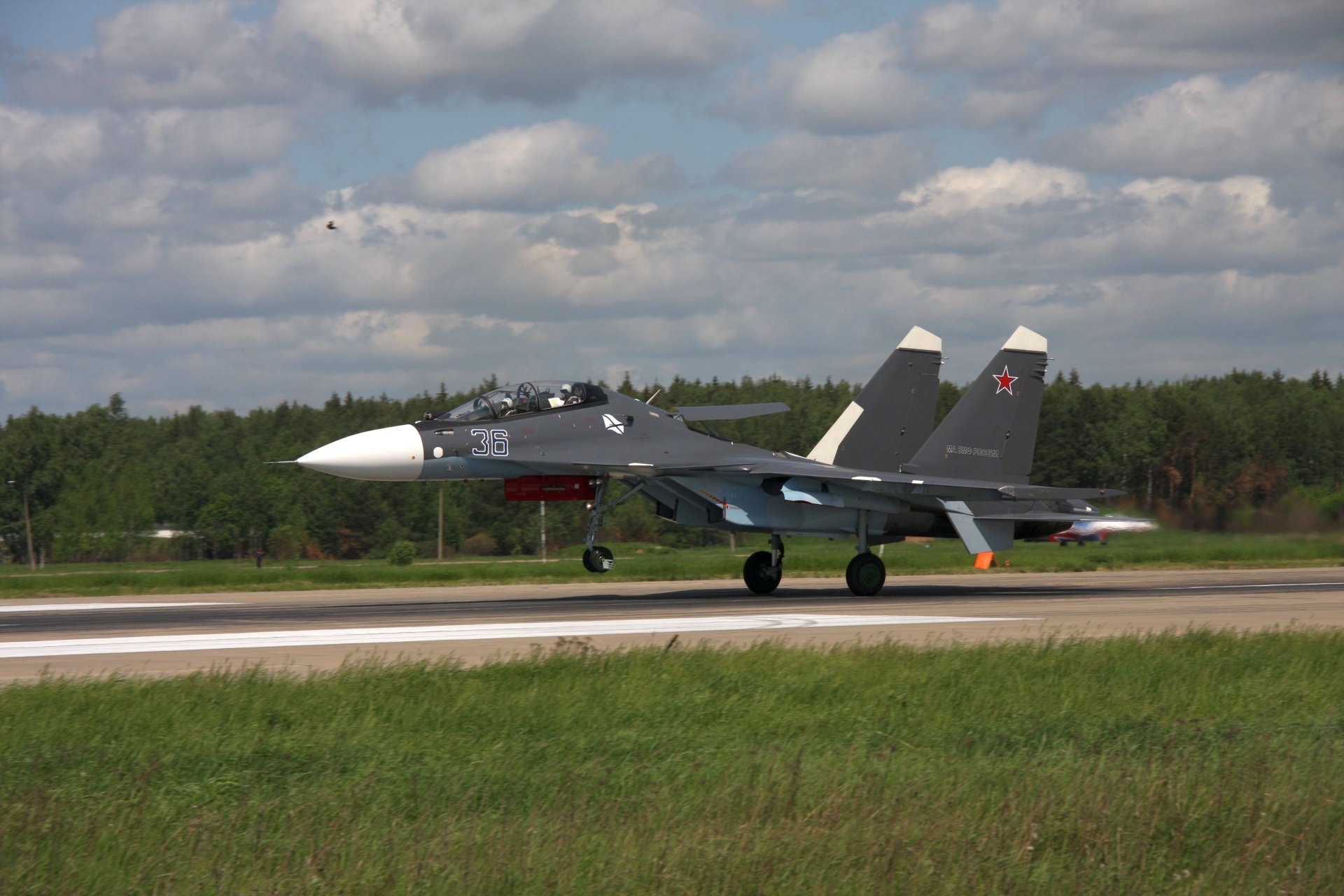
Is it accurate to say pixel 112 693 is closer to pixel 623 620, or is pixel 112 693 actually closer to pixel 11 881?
pixel 11 881

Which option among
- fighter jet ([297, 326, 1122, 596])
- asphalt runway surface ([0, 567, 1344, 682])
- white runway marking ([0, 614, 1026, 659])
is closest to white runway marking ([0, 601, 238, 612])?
asphalt runway surface ([0, 567, 1344, 682])

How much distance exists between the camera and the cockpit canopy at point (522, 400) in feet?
63.3

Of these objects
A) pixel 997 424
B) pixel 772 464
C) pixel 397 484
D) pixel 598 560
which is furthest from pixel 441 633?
pixel 397 484

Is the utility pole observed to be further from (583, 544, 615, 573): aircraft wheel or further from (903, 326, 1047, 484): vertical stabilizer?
(903, 326, 1047, 484): vertical stabilizer

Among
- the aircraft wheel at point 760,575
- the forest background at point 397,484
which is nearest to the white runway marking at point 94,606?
the aircraft wheel at point 760,575

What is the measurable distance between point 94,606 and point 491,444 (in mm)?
6576

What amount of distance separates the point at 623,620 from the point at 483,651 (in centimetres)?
376

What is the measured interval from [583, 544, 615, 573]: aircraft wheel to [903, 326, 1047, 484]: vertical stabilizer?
20.5 ft

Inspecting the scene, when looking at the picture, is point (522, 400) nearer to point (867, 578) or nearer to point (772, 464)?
point (772, 464)

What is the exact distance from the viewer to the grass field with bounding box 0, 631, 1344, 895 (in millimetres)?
5289

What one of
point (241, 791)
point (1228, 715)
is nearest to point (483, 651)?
point (241, 791)

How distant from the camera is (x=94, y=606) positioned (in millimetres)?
19344

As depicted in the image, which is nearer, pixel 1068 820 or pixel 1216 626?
pixel 1068 820

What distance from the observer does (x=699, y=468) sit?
19734 mm
